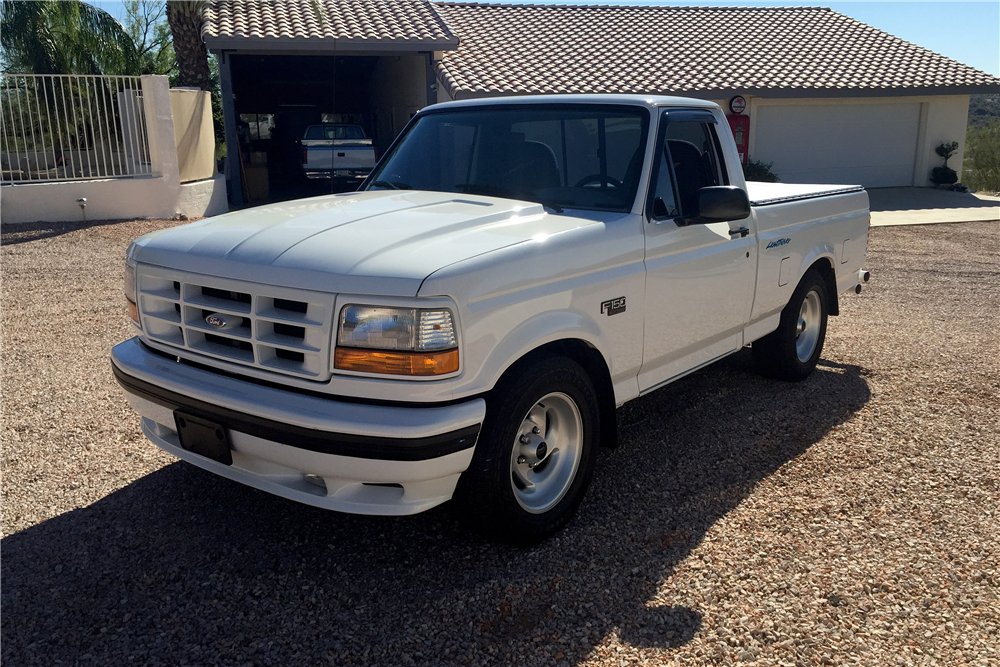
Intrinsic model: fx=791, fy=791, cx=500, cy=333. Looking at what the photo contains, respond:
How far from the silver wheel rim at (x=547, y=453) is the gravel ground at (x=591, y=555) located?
0.21 metres

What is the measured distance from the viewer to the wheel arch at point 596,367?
3.42m

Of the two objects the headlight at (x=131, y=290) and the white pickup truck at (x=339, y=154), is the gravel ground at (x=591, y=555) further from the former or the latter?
the white pickup truck at (x=339, y=154)

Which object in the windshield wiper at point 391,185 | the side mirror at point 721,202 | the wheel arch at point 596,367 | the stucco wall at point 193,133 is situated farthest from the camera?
the stucco wall at point 193,133

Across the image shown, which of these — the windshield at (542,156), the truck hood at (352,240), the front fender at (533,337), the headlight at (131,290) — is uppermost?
the windshield at (542,156)

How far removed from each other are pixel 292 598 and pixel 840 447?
3218 millimetres

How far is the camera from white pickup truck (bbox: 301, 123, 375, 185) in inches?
757

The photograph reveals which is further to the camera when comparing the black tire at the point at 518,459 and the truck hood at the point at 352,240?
the black tire at the point at 518,459

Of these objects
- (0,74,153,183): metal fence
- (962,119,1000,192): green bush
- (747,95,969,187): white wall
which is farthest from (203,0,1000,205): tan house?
(962,119,1000,192): green bush

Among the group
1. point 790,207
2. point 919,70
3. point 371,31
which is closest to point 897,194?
point 919,70

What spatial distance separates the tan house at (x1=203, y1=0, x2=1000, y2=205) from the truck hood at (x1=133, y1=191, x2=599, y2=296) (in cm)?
Answer: 1439

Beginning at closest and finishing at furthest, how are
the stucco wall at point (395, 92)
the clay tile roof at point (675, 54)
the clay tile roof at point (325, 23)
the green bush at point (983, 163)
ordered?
the clay tile roof at point (325, 23)
the stucco wall at point (395, 92)
the clay tile roof at point (675, 54)
the green bush at point (983, 163)

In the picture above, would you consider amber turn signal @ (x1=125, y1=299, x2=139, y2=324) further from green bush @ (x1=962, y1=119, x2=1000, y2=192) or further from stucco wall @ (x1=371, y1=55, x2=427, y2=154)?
green bush @ (x1=962, y1=119, x2=1000, y2=192)

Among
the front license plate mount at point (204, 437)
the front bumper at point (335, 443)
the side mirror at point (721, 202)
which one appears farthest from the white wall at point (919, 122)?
the front license plate mount at point (204, 437)

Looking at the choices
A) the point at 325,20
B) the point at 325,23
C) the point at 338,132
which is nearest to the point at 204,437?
the point at 325,23
